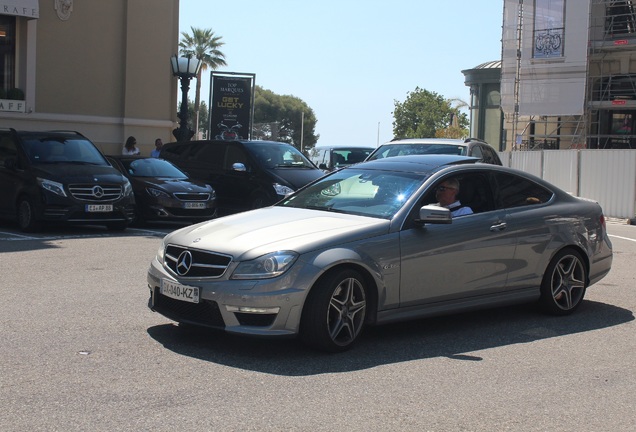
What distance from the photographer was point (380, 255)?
699 centimetres

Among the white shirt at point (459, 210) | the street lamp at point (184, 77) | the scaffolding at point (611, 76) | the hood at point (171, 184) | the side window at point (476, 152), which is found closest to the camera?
the white shirt at point (459, 210)

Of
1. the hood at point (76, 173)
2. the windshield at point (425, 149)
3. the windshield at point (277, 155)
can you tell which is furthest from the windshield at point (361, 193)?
the windshield at point (277, 155)

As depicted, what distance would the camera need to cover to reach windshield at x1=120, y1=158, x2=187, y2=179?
17797 millimetres

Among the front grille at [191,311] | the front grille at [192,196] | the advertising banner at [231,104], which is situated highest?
the advertising banner at [231,104]

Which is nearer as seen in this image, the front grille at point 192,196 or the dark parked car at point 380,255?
the dark parked car at point 380,255

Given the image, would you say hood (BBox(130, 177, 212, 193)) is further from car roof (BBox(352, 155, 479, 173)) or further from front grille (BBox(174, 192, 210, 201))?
car roof (BBox(352, 155, 479, 173))

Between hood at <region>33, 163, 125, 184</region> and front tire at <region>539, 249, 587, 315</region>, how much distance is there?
9001mm

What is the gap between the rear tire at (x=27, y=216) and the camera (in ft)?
48.8

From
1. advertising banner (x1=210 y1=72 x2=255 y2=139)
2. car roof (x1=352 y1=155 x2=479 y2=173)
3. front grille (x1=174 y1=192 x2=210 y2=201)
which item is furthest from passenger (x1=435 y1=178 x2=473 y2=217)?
advertising banner (x1=210 y1=72 x2=255 y2=139)

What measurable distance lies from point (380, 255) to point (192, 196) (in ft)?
34.3

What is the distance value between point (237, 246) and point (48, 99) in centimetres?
1998

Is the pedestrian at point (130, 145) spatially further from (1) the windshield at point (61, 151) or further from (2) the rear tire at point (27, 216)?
(2) the rear tire at point (27, 216)

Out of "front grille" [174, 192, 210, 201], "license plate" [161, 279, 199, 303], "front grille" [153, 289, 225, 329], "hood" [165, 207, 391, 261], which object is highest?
"hood" [165, 207, 391, 261]

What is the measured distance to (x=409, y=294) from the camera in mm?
7207
